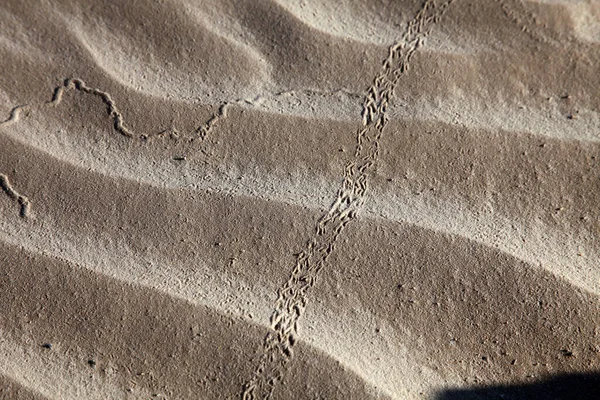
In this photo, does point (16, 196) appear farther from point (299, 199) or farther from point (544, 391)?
point (544, 391)

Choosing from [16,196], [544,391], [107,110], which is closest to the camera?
[544,391]

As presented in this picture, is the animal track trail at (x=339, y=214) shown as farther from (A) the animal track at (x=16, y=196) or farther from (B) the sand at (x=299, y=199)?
(A) the animal track at (x=16, y=196)

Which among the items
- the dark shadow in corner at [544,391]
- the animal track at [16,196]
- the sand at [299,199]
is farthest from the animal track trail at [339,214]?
the animal track at [16,196]

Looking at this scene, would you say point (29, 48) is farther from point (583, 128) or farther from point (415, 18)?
point (583, 128)

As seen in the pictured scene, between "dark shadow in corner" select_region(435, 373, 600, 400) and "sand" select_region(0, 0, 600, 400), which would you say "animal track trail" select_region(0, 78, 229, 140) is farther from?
"dark shadow in corner" select_region(435, 373, 600, 400)

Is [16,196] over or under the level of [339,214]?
under

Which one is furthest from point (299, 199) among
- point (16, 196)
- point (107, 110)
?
point (16, 196)

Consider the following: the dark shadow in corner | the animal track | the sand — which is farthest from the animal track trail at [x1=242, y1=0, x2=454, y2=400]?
the animal track
